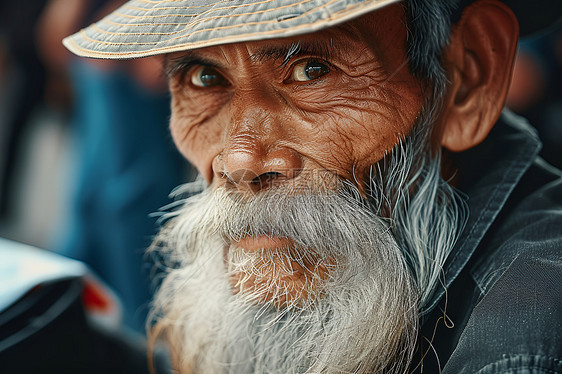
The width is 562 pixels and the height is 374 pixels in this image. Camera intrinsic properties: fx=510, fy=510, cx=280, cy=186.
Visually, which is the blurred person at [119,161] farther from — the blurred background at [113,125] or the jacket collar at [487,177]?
the jacket collar at [487,177]

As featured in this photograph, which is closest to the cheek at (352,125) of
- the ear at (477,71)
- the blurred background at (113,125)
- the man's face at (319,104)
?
the man's face at (319,104)

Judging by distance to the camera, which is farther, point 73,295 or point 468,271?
point 73,295

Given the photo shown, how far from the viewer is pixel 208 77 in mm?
1414

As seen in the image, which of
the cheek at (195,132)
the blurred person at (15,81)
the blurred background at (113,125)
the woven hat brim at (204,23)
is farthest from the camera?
the blurred person at (15,81)

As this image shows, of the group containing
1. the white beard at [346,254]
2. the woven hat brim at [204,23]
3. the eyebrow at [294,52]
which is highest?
the woven hat brim at [204,23]

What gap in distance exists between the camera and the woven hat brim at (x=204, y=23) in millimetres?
898

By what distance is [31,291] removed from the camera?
1.59m

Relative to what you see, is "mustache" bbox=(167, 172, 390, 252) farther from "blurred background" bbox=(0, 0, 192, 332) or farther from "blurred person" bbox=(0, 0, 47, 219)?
"blurred person" bbox=(0, 0, 47, 219)

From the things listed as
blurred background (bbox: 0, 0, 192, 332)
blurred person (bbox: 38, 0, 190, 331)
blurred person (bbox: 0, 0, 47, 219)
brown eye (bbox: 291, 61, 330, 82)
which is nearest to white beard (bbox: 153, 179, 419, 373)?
brown eye (bbox: 291, 61, 330, 82)

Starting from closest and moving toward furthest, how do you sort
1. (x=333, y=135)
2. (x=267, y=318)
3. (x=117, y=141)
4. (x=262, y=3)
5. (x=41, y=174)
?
1. (x=262, y=3)
2. (x=333, y=135)
3. (x=267, y=318)
4. (x=117, y=141)
5. (x=41, y=174)

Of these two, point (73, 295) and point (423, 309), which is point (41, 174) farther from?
point (423, 309)

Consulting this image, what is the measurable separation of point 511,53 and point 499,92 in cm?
11

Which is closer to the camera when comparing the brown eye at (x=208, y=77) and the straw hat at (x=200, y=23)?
the straw hat at (x=200, y=23)

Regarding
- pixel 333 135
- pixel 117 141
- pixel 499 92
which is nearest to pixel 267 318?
pixel 333 135
